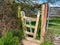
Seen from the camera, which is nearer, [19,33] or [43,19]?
[43,19]

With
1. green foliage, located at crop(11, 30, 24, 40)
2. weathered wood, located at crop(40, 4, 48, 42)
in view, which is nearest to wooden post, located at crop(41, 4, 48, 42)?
weathered wood, located at crop(40, 4, 48, 42)

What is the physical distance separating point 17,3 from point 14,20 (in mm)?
1339

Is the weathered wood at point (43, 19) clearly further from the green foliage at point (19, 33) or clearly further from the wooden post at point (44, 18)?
the green foliage at point (19, 33)

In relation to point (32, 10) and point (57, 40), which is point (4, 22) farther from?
point (57, 40)

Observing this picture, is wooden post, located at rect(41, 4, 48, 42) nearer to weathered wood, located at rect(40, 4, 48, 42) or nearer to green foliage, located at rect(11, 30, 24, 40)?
weathered wood, located at rect(40, 4, 48, 42)

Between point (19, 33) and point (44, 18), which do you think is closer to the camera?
point (44, 18)

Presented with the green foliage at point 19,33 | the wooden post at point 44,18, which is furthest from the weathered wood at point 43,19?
the green foliage at point 19,33

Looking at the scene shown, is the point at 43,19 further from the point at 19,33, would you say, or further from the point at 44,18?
the point at 19,33

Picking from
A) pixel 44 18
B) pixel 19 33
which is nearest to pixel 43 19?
pixel 44 18

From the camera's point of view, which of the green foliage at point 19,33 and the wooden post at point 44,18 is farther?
the green foliage at point 19,33

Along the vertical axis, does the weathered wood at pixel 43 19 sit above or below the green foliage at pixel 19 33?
above

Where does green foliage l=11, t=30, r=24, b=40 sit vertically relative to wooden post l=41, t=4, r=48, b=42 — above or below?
below

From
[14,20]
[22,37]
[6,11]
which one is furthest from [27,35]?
[6,11]

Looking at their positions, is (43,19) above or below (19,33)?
above
